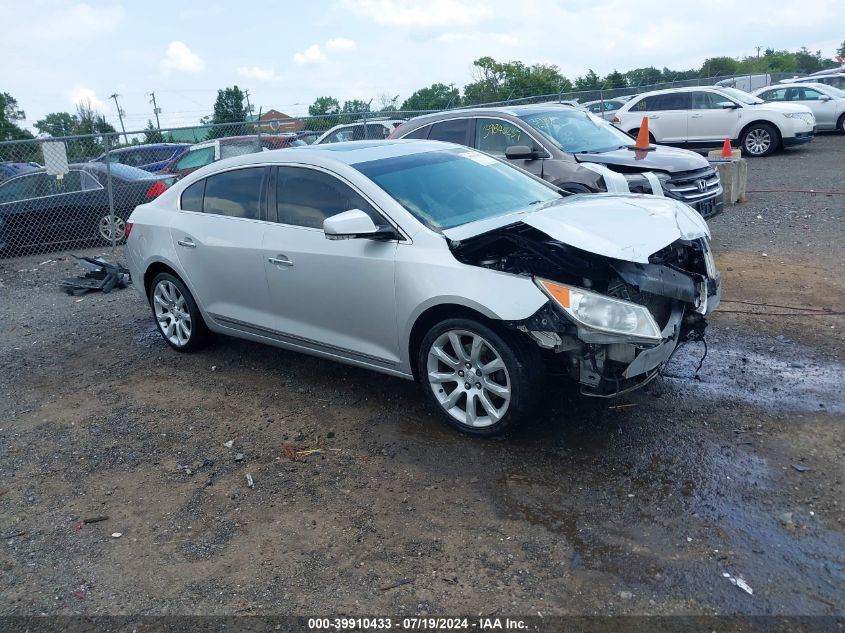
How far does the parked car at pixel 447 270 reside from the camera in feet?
13.5

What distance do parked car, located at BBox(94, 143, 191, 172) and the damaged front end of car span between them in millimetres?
10576

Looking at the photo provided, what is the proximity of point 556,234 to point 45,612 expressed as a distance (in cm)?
320

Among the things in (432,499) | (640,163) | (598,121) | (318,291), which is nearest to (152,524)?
(432,499)

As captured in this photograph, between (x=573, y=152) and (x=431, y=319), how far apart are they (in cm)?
543

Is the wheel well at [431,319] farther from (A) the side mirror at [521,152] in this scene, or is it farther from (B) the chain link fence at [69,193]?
(B) the chain link fence at [69,193]

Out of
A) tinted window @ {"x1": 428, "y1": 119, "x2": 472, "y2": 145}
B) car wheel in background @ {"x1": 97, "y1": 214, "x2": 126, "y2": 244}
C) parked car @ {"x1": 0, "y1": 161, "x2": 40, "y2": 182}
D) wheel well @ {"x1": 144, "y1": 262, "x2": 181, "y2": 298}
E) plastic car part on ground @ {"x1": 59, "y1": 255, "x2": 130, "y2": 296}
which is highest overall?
tinted window @ {"x1": 428, "y1": 119, "x2": 472, "y2": 145}

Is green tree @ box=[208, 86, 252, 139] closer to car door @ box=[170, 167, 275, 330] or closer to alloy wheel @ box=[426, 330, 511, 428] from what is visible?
car door @ box=[170, 167, 275, 330]

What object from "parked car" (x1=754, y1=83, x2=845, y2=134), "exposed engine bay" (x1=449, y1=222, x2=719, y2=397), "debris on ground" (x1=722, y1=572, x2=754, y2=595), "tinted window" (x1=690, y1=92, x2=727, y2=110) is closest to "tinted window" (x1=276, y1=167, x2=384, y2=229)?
"exposed engine bay" (x1=449, y1=222, x2=719, y2=397)

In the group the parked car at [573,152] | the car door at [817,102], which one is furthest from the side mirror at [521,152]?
the car door at [817,102]

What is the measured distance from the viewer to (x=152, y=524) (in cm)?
393

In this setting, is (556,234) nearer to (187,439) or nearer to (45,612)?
(187,439)

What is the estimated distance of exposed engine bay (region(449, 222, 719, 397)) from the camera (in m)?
4.02

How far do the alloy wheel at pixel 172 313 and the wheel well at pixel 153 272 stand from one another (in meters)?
0.09

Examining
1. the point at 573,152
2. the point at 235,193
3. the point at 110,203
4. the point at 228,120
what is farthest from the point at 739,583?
the point at 228,120
